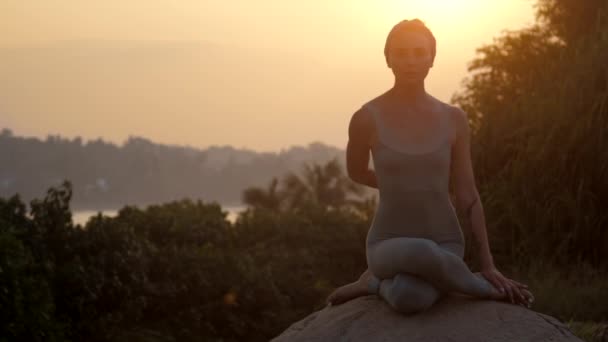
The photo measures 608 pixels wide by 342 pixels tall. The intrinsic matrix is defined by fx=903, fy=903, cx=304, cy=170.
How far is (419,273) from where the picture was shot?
5168 millimetres

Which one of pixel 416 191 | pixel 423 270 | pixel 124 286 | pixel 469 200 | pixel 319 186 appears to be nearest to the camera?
pixel 423 270

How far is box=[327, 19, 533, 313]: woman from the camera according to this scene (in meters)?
5.32

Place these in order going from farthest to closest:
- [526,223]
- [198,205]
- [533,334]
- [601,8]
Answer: [198,205]
[601,8]
[526,223]
[533,334]

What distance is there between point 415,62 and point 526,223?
38.6ft

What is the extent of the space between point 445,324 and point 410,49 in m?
1.64

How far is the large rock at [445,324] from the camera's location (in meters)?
5.19

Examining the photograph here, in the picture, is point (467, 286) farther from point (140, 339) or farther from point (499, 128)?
point (499, 128)

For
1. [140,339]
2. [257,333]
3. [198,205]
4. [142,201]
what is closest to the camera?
[140,339]

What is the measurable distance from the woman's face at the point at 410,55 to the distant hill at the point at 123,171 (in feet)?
417

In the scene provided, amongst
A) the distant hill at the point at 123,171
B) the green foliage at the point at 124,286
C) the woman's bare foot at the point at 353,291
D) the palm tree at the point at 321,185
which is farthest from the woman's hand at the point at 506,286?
the distant hill at the point at 123,171

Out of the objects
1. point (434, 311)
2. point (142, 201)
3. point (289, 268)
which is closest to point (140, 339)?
point (289, 268)

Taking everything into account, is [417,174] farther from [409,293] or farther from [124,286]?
[124,286]

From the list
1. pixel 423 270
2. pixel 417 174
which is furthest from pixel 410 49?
pixel 423 270

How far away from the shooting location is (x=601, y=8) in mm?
18203
